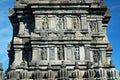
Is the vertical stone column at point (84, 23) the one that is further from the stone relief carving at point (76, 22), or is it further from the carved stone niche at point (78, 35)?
the carved stone niche at point (78, 35)

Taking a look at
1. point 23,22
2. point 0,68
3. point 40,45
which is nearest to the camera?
point 0,68

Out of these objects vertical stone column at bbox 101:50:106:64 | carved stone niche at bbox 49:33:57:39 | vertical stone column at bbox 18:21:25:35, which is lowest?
vertical stone column at bbox 101:50:106:64

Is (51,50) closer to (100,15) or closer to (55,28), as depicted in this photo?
(55,28)

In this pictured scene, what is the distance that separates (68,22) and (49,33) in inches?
137

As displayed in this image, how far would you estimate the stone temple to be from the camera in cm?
4878

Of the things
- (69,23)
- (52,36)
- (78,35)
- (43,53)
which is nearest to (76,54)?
(78,35)

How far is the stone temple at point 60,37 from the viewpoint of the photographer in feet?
160

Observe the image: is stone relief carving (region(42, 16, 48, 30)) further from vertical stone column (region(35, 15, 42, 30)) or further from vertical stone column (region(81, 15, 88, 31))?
vertical stone column (region(81, 15, 88, 31))

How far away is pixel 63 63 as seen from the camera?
46594 millimetres

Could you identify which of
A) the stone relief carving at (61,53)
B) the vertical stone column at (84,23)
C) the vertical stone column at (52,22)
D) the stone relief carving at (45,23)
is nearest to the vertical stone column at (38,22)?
the stone relief carving at (45,23)

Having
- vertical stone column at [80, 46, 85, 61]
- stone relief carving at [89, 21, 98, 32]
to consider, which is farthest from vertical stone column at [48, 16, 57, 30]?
stone relief carving at [89, 21, 98, 32]

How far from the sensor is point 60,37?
5003cm

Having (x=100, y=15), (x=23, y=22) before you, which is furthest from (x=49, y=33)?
(x=100, y=15)

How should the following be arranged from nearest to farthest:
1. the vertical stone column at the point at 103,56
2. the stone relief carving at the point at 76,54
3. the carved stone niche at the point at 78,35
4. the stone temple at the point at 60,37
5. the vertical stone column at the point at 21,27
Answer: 1. the stone temple at the point at 60,37
2. the stone relief carving at the point at 76,54
3. the carved stone niche at the point at 78,35
4. the vertical stone column at the point at 103,56
5. the vertical stone column at the point at 21,27
